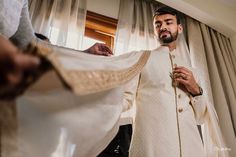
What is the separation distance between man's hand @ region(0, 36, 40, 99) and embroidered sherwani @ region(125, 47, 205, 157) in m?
0.65

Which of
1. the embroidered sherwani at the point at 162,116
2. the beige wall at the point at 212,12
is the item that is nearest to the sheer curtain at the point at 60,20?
the embroidered sherwani at the point at 162,116

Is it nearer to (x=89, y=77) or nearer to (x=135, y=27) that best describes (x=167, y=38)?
(x=135, y=27)

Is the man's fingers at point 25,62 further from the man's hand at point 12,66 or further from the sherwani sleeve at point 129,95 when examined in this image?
the sherwani sleeve at point 129,95

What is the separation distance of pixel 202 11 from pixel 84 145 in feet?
5.78

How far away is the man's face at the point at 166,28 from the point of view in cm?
140

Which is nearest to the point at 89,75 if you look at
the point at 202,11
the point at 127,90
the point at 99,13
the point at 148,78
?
the point at 127,90

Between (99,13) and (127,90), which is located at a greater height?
(99,13)

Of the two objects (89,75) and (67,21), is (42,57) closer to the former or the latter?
(89,75)

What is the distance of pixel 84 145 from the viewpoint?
2.18 feet

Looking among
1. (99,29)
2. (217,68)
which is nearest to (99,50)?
(99,29)

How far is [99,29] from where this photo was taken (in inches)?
72.7

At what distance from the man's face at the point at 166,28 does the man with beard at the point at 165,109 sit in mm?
131

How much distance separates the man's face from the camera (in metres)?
1.40

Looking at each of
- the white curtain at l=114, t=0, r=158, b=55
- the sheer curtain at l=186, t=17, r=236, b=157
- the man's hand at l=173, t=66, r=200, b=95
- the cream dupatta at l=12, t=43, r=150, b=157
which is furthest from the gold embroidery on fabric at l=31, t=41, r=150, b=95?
the sheer curtain at l=186, t=17, r=236, b=157
